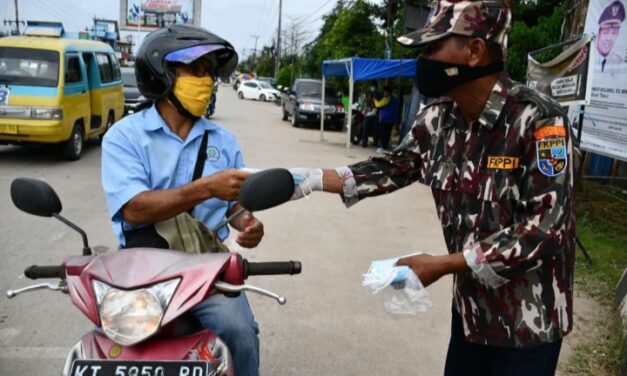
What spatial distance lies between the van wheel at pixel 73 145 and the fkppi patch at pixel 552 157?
9.21 m

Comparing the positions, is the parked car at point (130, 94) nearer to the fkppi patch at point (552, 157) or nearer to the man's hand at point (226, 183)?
the man's hand at point (226, 183)

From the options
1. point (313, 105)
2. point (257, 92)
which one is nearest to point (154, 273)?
point (313, 105)

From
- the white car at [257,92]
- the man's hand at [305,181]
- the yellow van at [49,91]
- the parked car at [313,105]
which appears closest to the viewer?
the man's hand at [305,181]

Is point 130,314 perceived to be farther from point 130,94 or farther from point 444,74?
point 130,94

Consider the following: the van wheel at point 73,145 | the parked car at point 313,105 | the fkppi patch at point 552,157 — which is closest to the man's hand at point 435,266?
the fkppi patch at point 552,157

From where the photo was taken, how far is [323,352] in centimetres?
350

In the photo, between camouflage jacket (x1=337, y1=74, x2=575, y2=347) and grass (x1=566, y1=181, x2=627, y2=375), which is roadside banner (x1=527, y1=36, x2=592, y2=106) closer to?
grass (x1=566, y1=181, x2=627, y2=375)

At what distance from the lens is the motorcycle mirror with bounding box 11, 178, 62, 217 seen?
5.86ft

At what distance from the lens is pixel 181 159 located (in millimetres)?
2172

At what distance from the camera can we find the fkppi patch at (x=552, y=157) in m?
1.60

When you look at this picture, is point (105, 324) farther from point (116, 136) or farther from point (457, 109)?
point (457, 109)

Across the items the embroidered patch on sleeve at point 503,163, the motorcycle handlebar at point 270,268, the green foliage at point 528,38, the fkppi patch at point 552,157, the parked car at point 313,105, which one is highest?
the green foliage at point 528,38

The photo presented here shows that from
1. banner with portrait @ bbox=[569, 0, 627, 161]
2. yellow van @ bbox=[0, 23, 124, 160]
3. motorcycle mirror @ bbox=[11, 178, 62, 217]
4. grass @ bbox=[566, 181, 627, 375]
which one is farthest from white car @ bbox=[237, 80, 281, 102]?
motorcycle mirror @ bbox=[11, 178, 62, 217]

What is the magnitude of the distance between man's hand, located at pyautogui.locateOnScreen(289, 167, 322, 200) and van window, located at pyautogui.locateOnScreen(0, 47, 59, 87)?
26.4 feet
